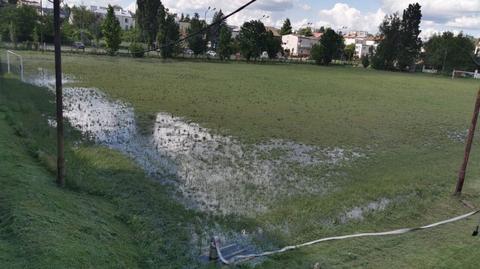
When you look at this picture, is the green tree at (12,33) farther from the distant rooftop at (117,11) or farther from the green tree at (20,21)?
the distant rooftop at (117,11)

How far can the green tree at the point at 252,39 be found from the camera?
50.1 m

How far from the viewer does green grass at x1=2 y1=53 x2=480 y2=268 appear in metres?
4.88

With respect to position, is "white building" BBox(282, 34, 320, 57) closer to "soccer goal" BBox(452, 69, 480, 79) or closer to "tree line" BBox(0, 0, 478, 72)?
"tree line" BBox(0, 0, 478, 72)

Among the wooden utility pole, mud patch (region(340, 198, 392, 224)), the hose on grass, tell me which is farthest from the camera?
mud patch (region(340, 198, 392, 224))

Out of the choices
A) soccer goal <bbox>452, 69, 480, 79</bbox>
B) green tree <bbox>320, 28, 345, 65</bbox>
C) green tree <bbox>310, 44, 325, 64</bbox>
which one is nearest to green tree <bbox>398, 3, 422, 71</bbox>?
soccer goal <bbox>452, 69, 480, 79</bbox>

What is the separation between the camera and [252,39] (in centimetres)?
5016

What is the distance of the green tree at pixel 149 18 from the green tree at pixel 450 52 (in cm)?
4228

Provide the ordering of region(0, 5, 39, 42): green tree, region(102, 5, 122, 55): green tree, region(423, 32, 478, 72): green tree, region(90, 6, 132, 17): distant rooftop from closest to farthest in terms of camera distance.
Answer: region(0, 5, 39, 42): green tree < region(102, 5, 122, 55): green tree < region(423, 32, 478, 72): green tree < region(90, 6, 132, 17): distant rooftop

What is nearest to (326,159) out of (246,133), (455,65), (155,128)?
(246,133)

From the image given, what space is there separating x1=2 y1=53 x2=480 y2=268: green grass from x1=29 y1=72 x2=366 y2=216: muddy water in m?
0.41

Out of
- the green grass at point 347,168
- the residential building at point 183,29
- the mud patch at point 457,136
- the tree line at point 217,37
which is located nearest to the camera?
the green grass at point 347,168

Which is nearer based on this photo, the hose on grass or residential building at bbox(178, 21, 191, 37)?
the hose on grass

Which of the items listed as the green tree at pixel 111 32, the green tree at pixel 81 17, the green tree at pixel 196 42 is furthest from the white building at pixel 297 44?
the green tree at pixel 111 32

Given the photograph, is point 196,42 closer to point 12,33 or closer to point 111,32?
point 111,32
